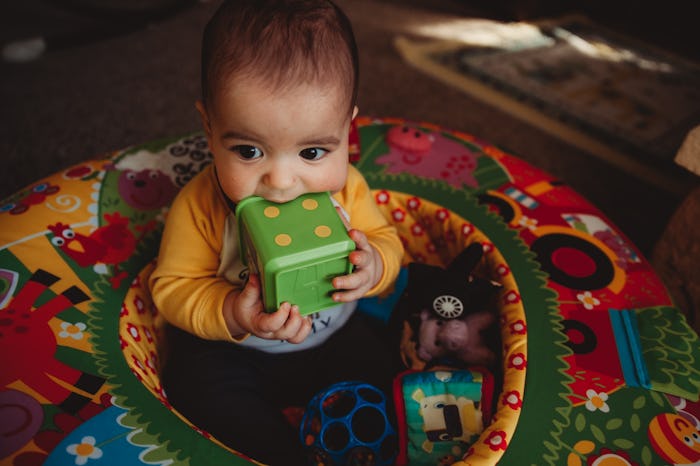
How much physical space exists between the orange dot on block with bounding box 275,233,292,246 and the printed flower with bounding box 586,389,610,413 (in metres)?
0.38

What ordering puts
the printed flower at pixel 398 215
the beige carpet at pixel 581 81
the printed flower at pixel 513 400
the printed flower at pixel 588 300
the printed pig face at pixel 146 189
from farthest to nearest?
the beige carpet at pixel 581 81, the printed flower at pixel 398 215, the printed pig face at pixel 146 189, the printed flower at pixel 588 300, the printed flower at pixel 513 400

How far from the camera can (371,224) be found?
0.77 m

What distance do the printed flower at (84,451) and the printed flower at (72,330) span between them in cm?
14

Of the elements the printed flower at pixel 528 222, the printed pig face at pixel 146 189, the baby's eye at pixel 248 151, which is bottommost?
the printed pig face at pixel 146 189

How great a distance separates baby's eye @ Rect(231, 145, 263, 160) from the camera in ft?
1.83

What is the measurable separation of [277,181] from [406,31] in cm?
174

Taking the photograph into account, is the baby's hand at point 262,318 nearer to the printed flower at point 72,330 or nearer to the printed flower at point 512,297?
the printed flower at point 72,330

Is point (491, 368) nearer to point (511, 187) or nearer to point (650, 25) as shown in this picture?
point (511, 187)

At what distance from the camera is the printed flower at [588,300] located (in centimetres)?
71

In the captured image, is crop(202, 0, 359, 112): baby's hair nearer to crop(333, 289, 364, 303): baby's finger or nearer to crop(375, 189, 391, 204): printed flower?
crop(333, 289, 364, 303): baby's finger

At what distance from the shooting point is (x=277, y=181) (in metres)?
0.56

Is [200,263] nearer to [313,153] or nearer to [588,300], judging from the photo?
[313,153]

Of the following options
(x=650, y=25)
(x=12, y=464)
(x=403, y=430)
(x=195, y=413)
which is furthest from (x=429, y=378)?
(x=650, y=25)

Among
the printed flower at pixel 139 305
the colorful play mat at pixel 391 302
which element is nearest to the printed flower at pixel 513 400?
the colorful play mat at pixel 391 302
